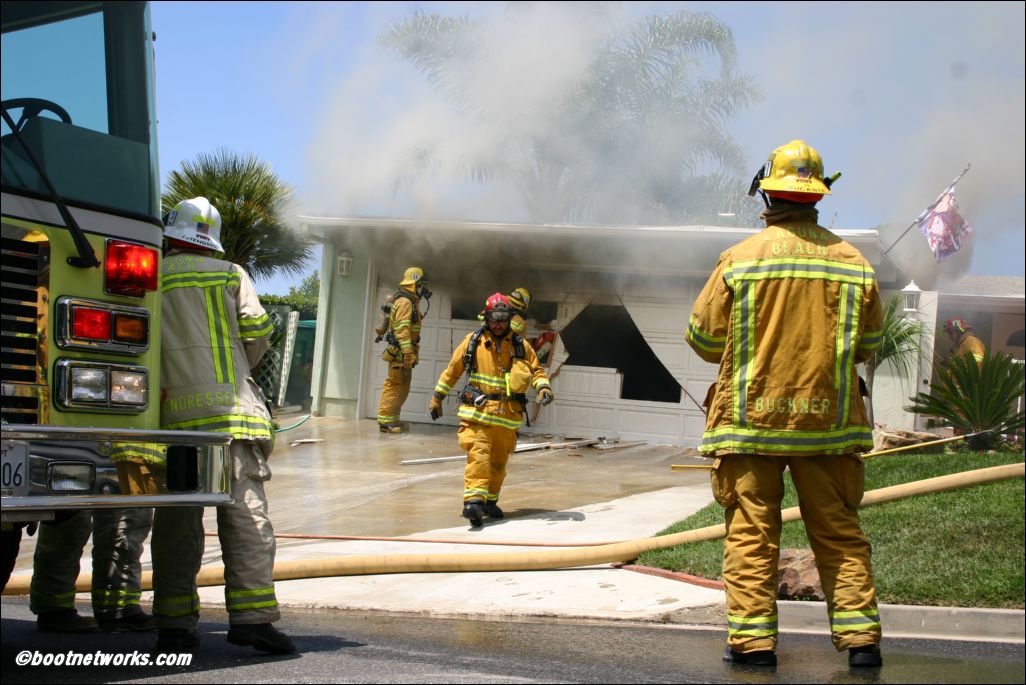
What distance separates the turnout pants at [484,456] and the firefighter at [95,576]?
3.40m

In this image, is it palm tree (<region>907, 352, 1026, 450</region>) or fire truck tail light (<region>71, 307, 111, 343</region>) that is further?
palm tree (<region>907, 352, 1026, 450</region>)

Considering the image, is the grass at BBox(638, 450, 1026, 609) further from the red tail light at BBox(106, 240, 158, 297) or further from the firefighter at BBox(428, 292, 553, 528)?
the red tail light at BBox(106, 240, 158, 297)

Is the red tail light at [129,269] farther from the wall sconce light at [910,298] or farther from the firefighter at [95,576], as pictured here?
the wall sconce light at [910,298]

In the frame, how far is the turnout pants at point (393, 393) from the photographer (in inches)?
578

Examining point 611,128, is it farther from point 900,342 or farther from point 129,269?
point 129,269

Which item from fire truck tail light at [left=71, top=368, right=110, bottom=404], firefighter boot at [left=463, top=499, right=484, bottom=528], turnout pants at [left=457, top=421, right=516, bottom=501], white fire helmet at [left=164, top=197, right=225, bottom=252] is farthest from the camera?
turnout pants at [left=457, top=421, right=516, bottom=501]

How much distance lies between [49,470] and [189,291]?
45.8 inches

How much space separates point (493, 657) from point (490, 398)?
4439 millimetres

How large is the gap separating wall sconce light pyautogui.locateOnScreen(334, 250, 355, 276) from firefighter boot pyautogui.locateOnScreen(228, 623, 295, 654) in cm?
1202

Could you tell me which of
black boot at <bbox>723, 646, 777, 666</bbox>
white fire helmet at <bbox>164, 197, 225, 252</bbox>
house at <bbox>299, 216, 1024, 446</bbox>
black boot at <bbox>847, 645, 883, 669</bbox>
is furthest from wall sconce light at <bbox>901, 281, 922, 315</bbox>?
white fire helmet at <bbox>164, 197, 225, 252</bbox>

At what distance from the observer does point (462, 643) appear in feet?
16.0

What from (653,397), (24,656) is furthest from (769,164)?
(653,397)

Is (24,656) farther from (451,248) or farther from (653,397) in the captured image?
(653,397)

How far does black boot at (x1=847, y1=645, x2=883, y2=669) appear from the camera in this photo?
4.25 metres
